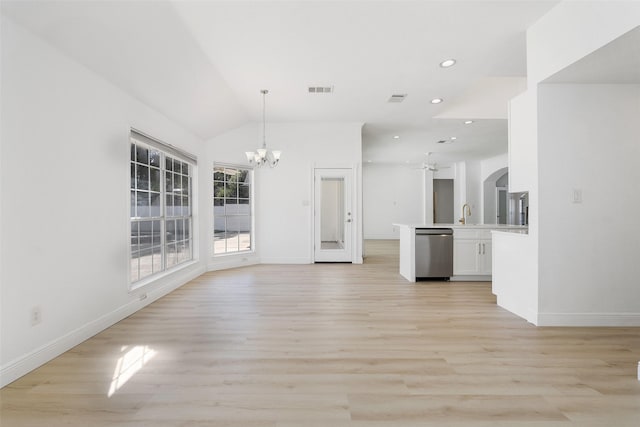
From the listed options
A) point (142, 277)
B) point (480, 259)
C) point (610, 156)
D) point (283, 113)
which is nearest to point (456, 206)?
point (480, 259)

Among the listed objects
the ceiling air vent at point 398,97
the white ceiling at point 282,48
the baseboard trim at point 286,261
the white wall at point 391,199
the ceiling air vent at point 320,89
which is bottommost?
the baseboard trim at point 286,261

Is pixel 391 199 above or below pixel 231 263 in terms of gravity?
above

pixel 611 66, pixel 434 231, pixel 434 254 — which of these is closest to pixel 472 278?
pixel 434 254

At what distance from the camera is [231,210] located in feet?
20.4

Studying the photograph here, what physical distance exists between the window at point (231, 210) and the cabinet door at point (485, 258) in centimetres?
422

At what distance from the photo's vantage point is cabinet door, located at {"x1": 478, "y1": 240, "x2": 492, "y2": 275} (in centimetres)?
495

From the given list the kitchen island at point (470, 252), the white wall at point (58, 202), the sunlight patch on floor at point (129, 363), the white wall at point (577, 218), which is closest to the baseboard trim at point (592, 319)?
the white wall at point (577, 218)

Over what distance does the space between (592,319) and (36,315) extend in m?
4.55

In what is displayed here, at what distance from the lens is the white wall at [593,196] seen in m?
2.92

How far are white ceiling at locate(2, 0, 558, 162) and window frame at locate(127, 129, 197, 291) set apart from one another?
1.66 ft

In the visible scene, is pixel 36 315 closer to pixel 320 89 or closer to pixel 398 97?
pixel 320 89

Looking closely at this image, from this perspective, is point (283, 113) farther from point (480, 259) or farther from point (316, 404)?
point (316, 404)

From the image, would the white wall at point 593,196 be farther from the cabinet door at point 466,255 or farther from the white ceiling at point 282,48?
the cabinet door at point 466,255

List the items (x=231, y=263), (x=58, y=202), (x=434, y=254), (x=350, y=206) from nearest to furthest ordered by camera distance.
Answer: (x=58, y=202) → (x=434, y=254) → (x=231, y=263) → (x=350, y=206)
